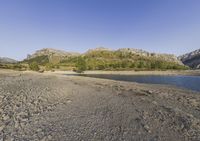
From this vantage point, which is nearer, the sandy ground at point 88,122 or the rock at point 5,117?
the sandy ground at point 88,122

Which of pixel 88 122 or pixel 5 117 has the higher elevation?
pixel 5 117

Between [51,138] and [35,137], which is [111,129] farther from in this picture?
[35,137]

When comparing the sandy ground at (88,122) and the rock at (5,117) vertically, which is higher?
the rock at (5,117)

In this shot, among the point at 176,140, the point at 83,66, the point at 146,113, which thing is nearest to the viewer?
the point at 176,140

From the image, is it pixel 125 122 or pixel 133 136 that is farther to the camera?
pixel 125 122

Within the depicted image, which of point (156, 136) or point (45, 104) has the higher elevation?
point (45, 104)

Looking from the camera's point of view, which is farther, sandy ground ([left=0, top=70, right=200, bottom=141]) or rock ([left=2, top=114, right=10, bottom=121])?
rock ([left=2, top=114, right=10, bottom=121])

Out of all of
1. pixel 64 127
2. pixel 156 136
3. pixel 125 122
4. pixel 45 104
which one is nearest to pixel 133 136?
pixel 156 136

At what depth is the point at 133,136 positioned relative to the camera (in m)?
10.9

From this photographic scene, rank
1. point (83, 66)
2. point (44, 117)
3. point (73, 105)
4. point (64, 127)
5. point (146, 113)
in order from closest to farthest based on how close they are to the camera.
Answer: point (64, 127), point (44, 117), point (146, 113), point (73, 105), point (83, 66)

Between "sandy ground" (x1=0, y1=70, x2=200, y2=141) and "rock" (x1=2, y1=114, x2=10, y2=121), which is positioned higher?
"rock" (x1=2, y1=114, x2=10, y2=121)

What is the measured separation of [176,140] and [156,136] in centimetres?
120

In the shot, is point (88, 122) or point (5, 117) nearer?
point (5, 117)

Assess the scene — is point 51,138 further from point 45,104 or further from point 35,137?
point 45,104
